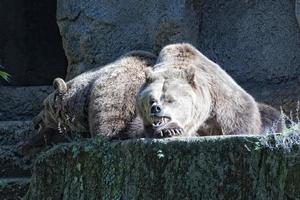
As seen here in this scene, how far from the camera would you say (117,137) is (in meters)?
7.15

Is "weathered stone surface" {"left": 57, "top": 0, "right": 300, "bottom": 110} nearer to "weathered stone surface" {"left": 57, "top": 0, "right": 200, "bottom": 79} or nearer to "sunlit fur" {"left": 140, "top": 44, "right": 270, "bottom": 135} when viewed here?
"weathered stone surface" {"left": 57, "top": 0, "right": 200, "bottom": 79}

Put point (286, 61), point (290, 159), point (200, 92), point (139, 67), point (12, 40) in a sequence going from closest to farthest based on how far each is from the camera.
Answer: point (290, 159)
point (200, 92)
point (139, 67)
point (286, 61)
point (12, 40)

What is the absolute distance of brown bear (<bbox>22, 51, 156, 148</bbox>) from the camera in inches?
289

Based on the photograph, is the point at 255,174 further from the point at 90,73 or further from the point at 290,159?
the point at 90,73

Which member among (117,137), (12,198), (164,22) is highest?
(164,22)

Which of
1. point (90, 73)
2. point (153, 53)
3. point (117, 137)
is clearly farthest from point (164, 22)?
point (117, 137)

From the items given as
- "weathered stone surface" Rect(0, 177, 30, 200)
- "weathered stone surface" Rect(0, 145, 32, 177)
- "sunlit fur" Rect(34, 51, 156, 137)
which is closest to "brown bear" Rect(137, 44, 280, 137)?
"sunlit fur" Rect(34, 51, 156, 137)

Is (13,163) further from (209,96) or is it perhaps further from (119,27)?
(209,96)

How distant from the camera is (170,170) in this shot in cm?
542

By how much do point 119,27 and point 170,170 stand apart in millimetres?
3466

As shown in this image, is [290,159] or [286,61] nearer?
[290,159]

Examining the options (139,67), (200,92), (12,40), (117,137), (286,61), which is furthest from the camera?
(12,40)

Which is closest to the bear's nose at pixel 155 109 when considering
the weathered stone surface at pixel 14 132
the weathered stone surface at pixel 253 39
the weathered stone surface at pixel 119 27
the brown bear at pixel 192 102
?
the brown bear at pixel 192 102

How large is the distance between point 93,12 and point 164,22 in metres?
0.79
